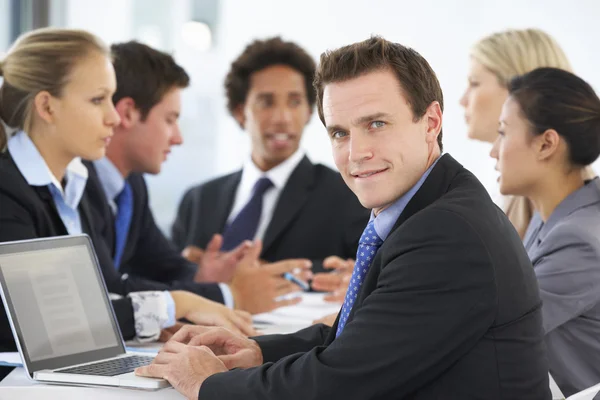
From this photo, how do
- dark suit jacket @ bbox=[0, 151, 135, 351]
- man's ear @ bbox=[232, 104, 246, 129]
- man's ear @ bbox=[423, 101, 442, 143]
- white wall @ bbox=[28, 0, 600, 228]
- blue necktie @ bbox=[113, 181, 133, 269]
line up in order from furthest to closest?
white wall @ bbox=[28, 0, 600, 228] → man's ear @ bbox=[232, 104, 246, 129] → blue necktie @ bbox=[113, 181, 133, 269] → dark suit jacket @ bbox=[0, 151, 135, 351] → man's ear @ bbox=[423, 101, 442, 143]

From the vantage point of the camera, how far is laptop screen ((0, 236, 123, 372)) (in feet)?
6.64

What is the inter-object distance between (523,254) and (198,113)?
5.32m

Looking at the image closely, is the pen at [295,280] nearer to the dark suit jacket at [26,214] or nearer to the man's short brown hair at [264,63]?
the dark suit jacket at [26,214]

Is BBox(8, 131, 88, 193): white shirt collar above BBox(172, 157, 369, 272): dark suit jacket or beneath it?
above

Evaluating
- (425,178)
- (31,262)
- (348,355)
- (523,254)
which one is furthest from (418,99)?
(31,262)

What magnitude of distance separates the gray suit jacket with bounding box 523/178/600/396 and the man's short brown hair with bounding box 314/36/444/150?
870 mm

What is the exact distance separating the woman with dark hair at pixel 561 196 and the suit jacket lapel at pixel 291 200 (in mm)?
1107

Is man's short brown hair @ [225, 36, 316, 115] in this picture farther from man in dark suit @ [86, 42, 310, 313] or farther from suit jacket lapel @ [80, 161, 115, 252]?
suit jacket lapel @ [80, 161, 115, 252]

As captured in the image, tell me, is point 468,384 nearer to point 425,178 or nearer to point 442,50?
point 425,178

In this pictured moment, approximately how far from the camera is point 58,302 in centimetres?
212

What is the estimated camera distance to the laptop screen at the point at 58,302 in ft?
6.64

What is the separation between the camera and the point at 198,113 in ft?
22.5

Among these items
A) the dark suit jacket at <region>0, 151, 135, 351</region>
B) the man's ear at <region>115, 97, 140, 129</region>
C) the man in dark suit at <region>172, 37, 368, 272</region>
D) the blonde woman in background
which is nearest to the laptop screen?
the dark suit jacket at <region>0, 151, 135, 351</region>

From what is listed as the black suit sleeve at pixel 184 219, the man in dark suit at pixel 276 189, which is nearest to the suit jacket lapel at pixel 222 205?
the man in dark suit at pixel 276 189
